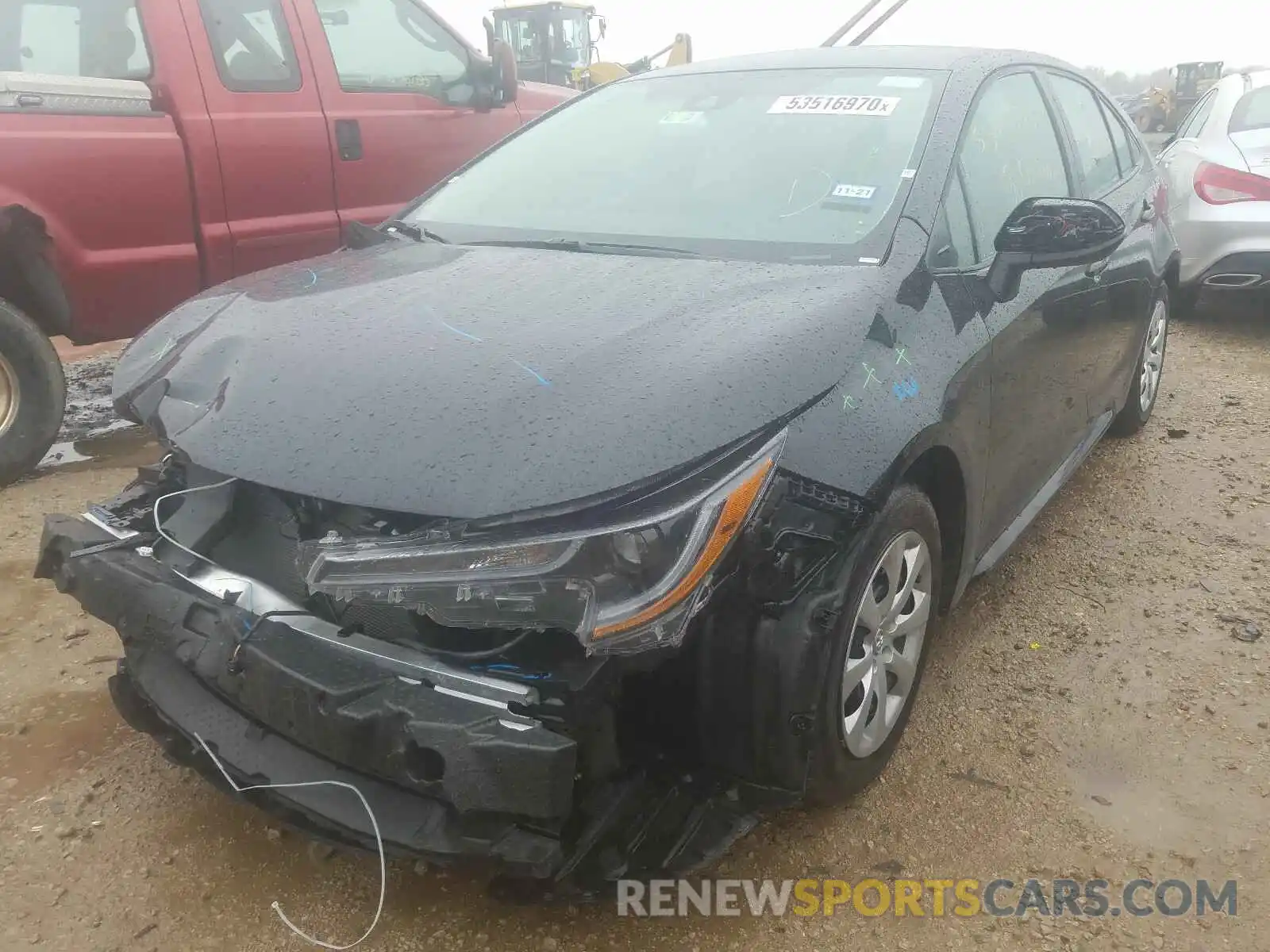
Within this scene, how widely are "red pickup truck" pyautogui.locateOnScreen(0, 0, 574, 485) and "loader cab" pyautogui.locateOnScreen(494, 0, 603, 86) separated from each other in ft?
38.6

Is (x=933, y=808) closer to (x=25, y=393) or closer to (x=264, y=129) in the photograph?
(x=25, y=393)

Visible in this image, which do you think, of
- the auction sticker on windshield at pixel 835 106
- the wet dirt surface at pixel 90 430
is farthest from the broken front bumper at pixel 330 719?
the wet dirt surface at pixel 90 430

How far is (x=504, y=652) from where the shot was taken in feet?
5.42

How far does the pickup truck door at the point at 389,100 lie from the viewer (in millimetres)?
4590

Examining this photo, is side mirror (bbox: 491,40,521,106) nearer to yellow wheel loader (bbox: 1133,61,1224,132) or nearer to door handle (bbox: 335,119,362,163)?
door handle (bbox: 335,119,362,163)

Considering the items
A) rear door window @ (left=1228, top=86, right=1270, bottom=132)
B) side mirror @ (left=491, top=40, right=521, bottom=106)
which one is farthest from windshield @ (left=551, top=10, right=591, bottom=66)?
side mirror @ (left=491, top=40, right=521, bottom=106)

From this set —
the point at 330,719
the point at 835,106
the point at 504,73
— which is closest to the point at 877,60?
the point at 835,106

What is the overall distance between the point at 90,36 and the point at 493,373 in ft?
11.2

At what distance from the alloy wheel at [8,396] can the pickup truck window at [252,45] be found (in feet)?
4.93

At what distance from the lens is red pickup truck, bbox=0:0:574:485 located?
12.5 feet

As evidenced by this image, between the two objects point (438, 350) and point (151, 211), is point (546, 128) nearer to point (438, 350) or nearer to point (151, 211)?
point (438, 350)

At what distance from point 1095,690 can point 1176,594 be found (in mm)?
714

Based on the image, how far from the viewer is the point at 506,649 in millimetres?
1653

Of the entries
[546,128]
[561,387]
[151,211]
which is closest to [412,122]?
[151,211]
